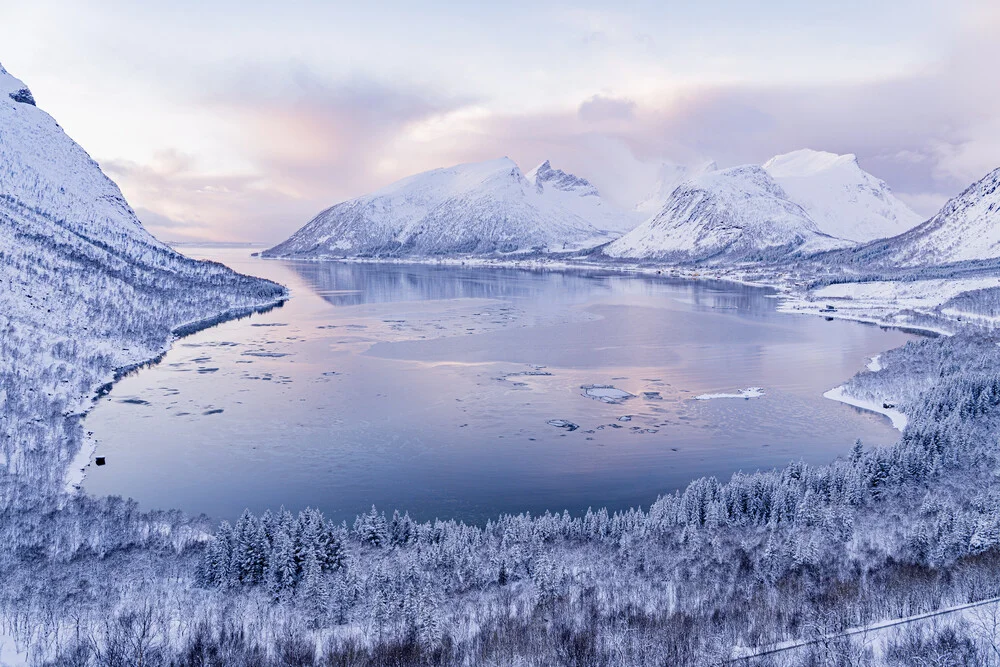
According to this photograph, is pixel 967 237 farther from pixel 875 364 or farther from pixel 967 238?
pixel 875 364

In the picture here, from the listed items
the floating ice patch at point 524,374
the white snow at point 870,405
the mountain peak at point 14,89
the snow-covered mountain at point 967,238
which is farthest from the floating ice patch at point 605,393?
the mountain peak at point 14,89

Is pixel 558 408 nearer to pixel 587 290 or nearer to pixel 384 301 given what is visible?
pixel 384 301

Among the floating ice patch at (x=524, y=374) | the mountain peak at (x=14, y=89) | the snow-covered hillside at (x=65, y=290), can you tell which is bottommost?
the floating ice patch at (x=524, y=374)

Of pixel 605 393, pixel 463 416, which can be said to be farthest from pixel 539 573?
pixel 605 393

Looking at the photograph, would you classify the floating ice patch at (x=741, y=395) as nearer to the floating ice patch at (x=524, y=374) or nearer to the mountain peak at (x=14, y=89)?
the floating ice patch at (x=524, y=374)

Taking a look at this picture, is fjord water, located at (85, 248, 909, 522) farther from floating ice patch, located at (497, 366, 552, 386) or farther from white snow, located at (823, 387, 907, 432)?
white snow, located at (823, 387, 907, 432)

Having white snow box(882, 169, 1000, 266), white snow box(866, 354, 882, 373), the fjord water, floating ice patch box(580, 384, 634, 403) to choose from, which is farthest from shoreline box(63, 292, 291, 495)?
white snow box(882, 169, 1000, 266)
